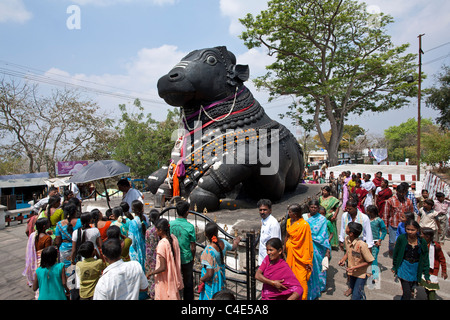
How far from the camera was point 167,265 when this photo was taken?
3.09m

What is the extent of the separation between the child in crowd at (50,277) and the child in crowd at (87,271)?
20 cm

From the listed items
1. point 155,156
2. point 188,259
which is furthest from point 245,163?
point 155,156

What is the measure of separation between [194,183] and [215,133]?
1.19 m

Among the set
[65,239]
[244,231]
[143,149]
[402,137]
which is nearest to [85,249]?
[65,239]

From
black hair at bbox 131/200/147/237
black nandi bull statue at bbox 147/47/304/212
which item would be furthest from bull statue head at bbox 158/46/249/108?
black hair at bbox 131/200/147/237

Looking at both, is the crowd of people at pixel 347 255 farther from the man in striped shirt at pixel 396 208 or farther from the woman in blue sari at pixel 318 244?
the man in striped shirt at pixel 396 208

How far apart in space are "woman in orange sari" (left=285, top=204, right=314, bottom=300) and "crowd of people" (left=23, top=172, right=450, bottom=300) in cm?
1

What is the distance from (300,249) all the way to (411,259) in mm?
1273

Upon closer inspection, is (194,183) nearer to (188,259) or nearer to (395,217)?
(188,259)

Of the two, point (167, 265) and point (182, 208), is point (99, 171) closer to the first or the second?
point (182, 208)

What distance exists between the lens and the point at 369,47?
20.0 m

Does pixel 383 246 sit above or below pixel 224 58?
below

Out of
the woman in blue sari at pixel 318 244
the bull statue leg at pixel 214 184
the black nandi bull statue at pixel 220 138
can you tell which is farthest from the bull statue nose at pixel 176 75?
the woman in blue sari at pixel 318 244

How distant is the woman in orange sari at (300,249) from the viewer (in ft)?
11.2
